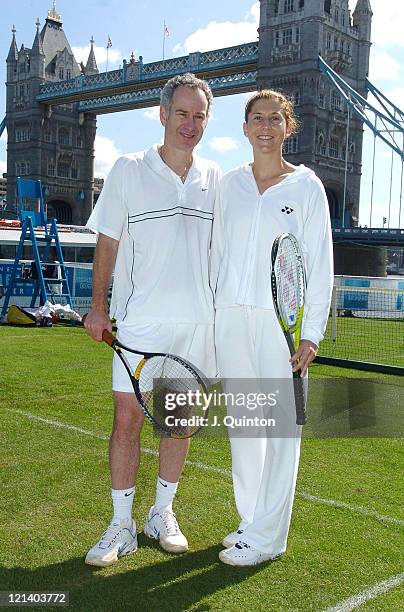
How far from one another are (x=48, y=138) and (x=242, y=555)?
90465 millimetres

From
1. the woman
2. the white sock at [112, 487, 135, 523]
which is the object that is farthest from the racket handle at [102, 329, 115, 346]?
the white sock at [112, 487, 135, 523]

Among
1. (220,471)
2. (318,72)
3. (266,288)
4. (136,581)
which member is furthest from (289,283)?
(318,72)

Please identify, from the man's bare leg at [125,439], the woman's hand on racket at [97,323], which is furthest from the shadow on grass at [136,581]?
the woman's hand on racket at [97,323]

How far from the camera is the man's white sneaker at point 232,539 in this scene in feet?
13.1

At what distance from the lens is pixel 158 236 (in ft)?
12.6

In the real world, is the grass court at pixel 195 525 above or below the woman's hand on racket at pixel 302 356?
below

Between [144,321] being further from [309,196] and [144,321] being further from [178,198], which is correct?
[309,196]

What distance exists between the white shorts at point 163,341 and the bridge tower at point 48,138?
Answer: 8671 centimetres

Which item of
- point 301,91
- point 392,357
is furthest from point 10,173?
point 392,357

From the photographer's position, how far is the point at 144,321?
387cm

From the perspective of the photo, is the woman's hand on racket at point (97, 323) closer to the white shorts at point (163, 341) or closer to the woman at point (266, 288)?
the white shorts at point (163, 341)

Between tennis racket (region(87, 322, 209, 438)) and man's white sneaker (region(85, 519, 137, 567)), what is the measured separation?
1.97 ft

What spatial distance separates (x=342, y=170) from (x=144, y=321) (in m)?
70.4

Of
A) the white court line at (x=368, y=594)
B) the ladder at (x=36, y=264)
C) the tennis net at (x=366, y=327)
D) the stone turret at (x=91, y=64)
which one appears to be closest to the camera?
the white court line at (x=368, y=594)
